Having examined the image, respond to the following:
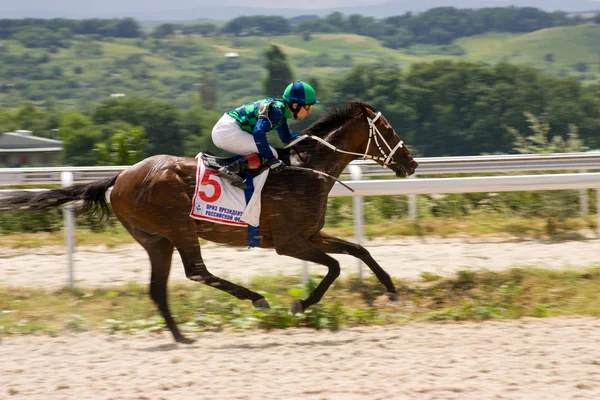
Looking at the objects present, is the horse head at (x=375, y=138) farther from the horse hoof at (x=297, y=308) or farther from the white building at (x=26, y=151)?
the white building at (x=26, y=151)

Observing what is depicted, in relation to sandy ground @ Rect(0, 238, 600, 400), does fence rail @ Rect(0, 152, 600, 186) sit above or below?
above

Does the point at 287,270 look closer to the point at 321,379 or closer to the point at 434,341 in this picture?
the point at 434,341

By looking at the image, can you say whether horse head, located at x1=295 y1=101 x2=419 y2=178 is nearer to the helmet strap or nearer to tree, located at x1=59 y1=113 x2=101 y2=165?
the helmet strap

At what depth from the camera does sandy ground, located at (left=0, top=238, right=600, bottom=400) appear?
4148mm

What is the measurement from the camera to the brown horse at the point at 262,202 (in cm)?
565

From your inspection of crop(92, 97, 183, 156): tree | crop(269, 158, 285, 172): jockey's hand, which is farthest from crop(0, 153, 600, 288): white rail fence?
crop(92, 97, 183, 156): tree

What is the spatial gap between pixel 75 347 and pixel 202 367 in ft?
3.58

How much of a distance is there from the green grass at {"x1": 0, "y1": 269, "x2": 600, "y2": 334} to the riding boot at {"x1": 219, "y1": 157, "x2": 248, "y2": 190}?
995 millimetres

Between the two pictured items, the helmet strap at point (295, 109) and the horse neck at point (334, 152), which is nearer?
the helmet strap at point (295, 109)

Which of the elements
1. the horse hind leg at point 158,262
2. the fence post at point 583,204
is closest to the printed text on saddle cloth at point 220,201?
the horse hind leg at point 158,262

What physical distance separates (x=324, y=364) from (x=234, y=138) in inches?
76.6

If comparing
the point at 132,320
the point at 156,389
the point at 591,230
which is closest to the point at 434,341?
the point at 156,389

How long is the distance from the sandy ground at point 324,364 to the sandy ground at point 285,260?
1441 mm

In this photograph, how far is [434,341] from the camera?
5180 millimetres
